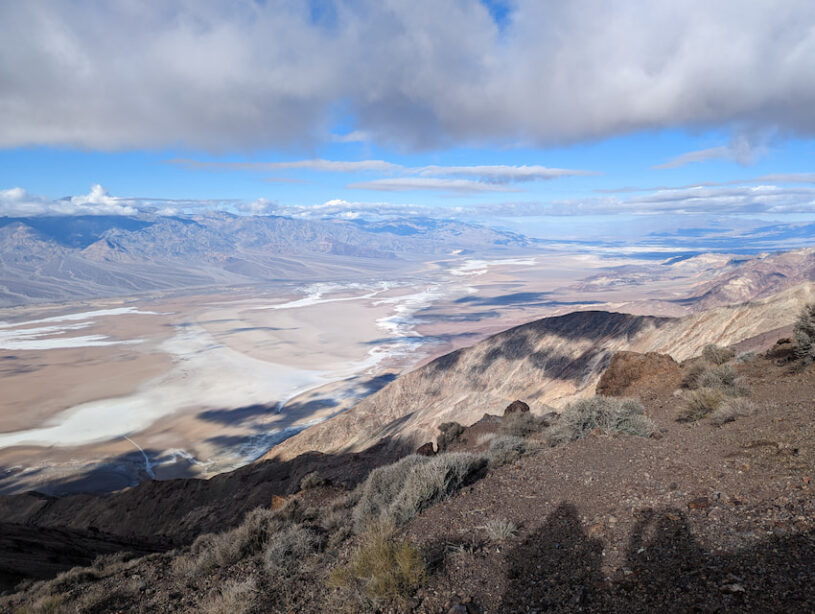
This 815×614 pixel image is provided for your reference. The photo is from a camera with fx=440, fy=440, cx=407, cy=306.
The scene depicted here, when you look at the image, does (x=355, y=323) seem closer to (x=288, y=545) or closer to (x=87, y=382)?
(x=87, y=382)

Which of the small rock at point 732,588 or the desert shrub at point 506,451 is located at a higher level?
the small rock at point 732,588

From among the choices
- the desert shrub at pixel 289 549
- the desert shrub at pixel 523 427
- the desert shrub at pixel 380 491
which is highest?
the desert shrub at pixel 380 491

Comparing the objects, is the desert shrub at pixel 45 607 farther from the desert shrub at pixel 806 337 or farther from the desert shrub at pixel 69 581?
the desert shrub at pixel 806 337

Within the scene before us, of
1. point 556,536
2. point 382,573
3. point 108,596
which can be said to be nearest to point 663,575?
point 556,536

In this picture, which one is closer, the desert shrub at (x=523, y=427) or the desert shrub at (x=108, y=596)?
the desert shrub at (x=108, y=596)

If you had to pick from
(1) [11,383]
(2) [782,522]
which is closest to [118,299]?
(1) [11,383]

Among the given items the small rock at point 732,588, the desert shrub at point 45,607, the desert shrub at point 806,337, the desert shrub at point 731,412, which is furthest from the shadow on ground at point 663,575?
the desert shrub at point 806,337
